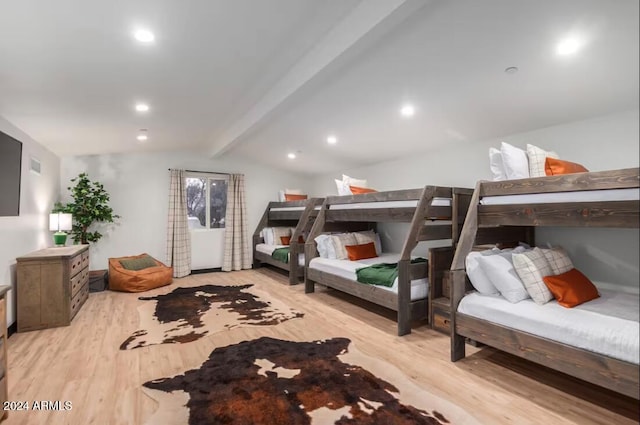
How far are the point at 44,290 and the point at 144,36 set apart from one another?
264 cm

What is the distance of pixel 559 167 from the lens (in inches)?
75.7

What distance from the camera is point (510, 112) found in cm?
254

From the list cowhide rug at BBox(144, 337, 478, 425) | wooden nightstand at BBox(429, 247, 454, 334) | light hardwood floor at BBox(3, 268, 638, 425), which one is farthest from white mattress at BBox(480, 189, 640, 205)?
cowhide rug at BBox(144, 337, 478, 425)

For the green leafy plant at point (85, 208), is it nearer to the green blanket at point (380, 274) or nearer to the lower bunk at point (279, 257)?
the lower bunk at point (279, 257)

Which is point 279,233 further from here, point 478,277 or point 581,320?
point 581,320

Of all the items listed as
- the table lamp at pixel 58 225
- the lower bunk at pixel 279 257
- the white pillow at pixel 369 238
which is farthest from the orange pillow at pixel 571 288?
the table lamp at pixel 58 225

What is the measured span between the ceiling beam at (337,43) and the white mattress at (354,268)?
1.90 meters

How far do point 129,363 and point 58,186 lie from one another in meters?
3.62

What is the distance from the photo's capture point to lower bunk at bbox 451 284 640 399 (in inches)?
59.4

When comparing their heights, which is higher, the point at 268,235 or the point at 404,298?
the point at 268,235

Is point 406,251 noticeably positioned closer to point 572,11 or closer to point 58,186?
point 572,11

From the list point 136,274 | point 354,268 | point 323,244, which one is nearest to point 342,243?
point 323,244

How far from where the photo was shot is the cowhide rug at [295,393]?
1.67m

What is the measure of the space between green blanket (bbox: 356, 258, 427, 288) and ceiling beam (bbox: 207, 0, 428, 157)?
1.90 m
